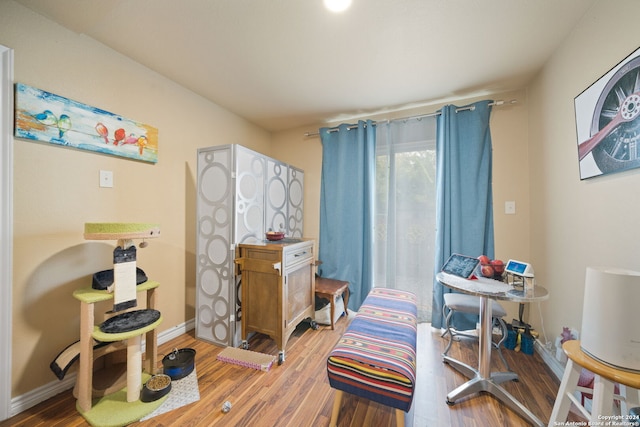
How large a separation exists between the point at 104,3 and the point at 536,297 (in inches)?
Answer: 122

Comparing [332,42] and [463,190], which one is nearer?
[332,42]

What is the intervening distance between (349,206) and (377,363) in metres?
1.93

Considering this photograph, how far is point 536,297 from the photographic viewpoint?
135 centimetres

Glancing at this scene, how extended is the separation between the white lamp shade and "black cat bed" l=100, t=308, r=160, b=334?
2.31 meters

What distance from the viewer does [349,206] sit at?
2.90 m

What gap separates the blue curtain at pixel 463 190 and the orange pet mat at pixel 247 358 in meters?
1.74

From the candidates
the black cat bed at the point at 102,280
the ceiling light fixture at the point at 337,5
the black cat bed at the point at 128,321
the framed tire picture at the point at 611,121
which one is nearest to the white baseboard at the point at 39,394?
the black cat bed at the point at 128,321

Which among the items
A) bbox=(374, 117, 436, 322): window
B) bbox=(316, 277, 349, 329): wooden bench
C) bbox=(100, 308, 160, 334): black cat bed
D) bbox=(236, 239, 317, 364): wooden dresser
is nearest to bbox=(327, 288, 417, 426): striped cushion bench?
bbox=(236, 239, 317, 364): wooden dresser

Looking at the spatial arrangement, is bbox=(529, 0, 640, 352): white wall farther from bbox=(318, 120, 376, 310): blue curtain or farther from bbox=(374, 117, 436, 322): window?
bbox=(318, 120, 376, 310): blue curtain

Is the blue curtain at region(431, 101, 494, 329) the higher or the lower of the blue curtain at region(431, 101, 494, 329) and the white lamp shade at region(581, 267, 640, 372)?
the higher

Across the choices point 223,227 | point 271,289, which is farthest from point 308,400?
point 223,227

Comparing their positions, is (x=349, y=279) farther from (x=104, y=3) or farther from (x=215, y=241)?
(x=104, y=3)

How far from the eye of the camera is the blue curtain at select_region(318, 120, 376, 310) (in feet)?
9.13

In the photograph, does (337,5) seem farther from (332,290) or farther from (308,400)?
(308,400)
